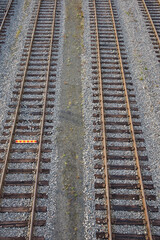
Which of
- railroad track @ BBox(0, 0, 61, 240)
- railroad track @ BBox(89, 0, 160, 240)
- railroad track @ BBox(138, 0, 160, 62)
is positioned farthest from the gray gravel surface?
railroad track @ BBox(138, 0, 160, 62)

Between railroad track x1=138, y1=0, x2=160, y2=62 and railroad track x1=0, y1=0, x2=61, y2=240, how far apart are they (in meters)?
5.92

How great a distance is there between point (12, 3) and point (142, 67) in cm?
1075

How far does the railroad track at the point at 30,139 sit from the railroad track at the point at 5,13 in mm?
1715

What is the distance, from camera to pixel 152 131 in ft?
30.2

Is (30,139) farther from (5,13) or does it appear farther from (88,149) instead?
(5,13)

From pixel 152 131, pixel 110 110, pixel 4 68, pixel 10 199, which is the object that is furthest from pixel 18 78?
pixel 152 131

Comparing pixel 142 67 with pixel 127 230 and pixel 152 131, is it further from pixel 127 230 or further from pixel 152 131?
pixel 127 230

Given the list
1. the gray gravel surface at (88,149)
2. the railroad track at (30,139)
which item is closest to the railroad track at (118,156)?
the gray gravel surface at (88,149)

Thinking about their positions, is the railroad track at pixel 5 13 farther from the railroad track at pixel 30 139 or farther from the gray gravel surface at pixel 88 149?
the gray gravel surface at pixel 88 149

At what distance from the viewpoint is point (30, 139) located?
881 centimetres

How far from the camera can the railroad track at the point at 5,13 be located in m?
13.5

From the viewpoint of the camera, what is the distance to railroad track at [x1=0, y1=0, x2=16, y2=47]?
1351cm

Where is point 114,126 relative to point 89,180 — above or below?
above

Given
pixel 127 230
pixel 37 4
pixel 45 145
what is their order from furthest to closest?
pixel 37 4
pixel 45 145
pixel 127 230
